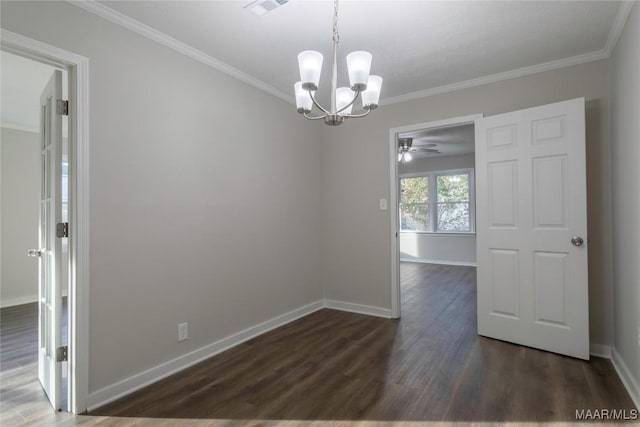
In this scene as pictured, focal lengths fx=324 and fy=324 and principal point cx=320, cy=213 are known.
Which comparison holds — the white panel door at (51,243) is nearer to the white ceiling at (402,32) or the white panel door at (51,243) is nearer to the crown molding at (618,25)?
the white ceiling at (402,32)

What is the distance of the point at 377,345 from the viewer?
2.92 metres

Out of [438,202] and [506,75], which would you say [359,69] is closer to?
[506,75]

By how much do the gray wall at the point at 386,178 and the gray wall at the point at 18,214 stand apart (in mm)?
4252

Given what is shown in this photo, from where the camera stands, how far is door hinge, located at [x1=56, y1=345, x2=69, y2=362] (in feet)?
6.52

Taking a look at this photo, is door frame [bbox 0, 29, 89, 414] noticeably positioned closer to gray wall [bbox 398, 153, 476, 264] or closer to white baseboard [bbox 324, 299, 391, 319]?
white baseboard [bbox 324, 299, 391, 319]

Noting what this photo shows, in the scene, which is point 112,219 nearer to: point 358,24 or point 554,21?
point 358,24

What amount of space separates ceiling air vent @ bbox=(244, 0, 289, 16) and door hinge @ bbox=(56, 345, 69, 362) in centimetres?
242

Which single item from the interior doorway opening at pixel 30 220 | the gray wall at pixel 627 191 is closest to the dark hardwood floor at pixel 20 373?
the interior doorway opening at pixel 30 220

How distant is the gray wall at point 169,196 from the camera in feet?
6.67

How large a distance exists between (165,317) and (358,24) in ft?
8.27

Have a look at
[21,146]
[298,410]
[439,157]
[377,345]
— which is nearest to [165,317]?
[298,410]
